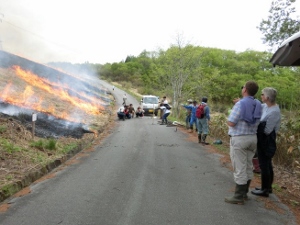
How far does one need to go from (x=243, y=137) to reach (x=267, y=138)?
2.43ft

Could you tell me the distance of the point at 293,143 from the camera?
26.5ft

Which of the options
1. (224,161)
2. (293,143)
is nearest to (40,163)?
(224,161)

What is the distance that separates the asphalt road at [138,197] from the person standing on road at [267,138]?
34 centimetres

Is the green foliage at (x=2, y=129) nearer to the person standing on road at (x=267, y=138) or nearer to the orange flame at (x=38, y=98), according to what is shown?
the orange flame at (x=38, y=98)

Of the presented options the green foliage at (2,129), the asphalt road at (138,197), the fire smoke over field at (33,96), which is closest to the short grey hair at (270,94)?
the asphalt road at (138,197)

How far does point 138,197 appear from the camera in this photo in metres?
5.38

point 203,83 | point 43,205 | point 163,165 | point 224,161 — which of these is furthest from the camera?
point 203,83

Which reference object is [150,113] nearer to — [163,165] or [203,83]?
[203,83]

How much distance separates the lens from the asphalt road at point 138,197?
442 cm

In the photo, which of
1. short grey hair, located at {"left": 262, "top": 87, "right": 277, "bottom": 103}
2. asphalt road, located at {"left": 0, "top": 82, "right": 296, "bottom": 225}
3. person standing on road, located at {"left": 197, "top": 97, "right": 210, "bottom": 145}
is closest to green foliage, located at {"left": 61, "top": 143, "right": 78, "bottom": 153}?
A: asphalt road, located at {"left": 0, "top": 82, "right": 296, "bottom": 225}

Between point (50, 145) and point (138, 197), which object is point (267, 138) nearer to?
point (138, 197)

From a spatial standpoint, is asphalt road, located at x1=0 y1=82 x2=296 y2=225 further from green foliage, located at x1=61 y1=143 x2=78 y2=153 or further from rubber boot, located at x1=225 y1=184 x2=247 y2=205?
green foliage, located at x1=61 y1=143 x2=78 y2=153

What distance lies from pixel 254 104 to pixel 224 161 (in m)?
4.03

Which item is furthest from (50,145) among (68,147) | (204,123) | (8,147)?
(204,123)
